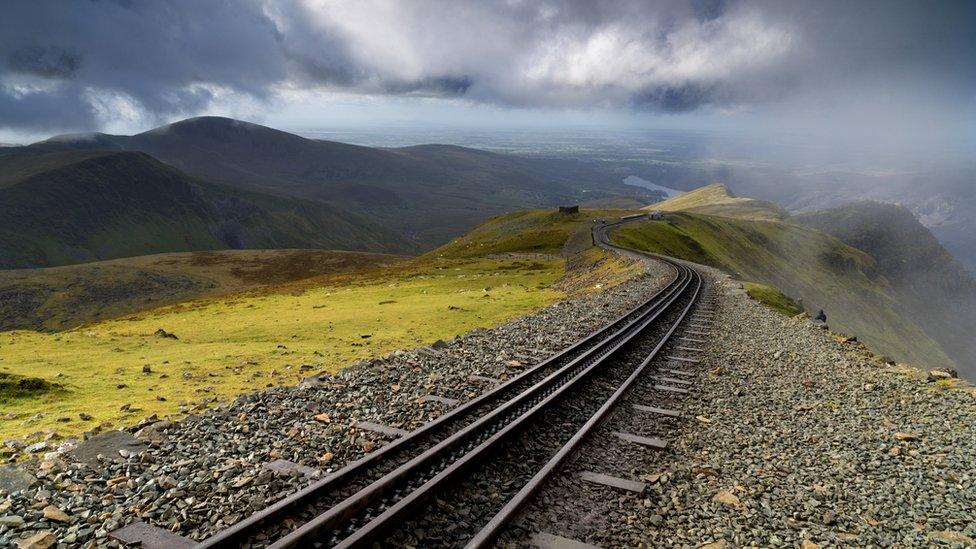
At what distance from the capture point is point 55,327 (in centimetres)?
9981

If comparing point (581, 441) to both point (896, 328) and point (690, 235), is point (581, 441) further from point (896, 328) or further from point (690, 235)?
point (896, 328)

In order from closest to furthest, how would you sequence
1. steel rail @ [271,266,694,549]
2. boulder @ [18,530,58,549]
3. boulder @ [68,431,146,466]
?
boulder @ [18,530,58,549] < steel rail @ [271,266,694,549] < boulder @ [68,431,146,466]

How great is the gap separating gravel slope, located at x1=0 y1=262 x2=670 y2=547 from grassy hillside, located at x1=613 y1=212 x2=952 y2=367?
71031mm

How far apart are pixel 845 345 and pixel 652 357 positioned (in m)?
10.5

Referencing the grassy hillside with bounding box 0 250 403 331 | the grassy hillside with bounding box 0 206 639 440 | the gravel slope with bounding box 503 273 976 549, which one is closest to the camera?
the gravel slope with bounding box 503 273 976 549

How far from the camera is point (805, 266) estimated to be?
14462cm

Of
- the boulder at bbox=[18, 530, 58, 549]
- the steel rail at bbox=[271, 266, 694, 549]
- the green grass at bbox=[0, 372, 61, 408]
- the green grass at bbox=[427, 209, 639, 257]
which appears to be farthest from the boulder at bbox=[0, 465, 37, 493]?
the green grass at bbox=[427, 209, 639, 257]

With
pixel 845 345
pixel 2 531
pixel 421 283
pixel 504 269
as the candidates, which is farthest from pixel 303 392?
pixel 504 269

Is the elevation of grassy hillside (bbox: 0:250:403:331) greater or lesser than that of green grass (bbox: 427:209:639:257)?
lesser

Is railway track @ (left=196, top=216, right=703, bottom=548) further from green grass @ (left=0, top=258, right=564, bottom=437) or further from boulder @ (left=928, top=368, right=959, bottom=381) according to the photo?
boulder @ (left=928, top=368, right=959, bottom=381)

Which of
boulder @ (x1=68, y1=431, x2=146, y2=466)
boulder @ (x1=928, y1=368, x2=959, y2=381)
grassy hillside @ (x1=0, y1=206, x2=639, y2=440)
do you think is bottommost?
grassy hillside @ (x1=0, y1=206, x2=639, y2=440)

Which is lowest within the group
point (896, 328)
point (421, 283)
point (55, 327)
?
point (896, 328)

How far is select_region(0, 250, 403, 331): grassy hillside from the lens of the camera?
346ft

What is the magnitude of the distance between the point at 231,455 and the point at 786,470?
38.4ft
